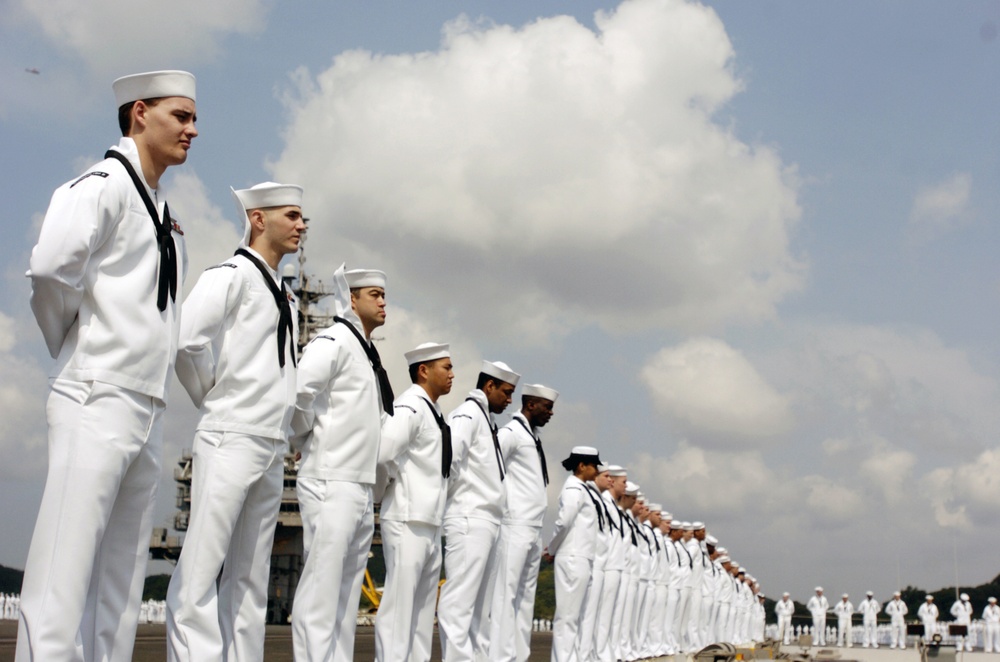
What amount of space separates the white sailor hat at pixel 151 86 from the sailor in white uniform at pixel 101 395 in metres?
0.24

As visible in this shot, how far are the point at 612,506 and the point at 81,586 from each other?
12.4 meters

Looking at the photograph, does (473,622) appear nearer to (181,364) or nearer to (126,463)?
(181,364)

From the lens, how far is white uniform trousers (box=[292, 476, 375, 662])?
Result: 20.0ft

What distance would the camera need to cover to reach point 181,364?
194 inches

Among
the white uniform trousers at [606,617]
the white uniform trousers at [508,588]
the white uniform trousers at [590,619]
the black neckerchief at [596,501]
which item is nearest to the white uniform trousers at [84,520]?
the white uniform trousers at [508,588]

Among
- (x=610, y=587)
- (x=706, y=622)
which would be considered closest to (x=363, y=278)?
(x=610, y=587)

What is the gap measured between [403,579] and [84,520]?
3.78m

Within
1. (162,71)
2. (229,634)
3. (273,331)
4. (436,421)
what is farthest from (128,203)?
(436,421)

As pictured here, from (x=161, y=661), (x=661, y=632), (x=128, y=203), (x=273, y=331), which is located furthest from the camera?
(x=661, y=632)

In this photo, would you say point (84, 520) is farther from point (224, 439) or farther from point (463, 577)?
point (463, 577)

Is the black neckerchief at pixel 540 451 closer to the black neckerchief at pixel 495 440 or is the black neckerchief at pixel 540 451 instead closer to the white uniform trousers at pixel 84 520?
the black neckerchief at pixel 495 440

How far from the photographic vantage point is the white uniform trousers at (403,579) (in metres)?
7.25

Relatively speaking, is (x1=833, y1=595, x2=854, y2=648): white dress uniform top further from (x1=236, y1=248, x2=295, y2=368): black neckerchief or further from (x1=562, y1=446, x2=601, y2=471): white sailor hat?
(x1=236, y1=248, x2=295, y2=368): black neckerchief

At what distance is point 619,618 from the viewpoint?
15977mm
